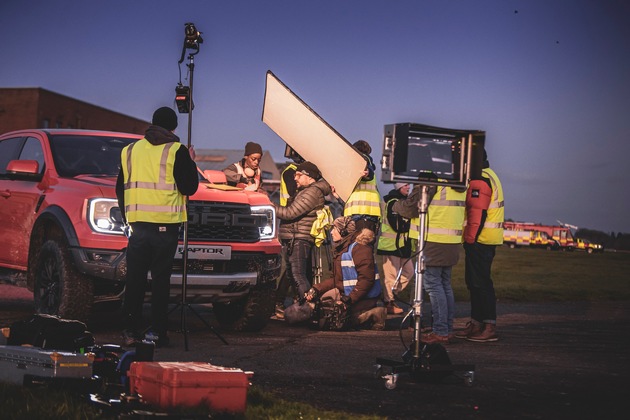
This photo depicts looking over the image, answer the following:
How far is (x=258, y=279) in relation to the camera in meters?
9.66

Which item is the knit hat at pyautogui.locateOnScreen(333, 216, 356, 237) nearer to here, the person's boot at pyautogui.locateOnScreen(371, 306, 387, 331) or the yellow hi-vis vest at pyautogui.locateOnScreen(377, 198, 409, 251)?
the person's boot at pyautogui.locateOnScreen(371, 306, 387, 331)

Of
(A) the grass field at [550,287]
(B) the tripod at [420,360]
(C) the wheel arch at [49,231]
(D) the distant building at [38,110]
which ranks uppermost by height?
(D) the distant building at [38,110]

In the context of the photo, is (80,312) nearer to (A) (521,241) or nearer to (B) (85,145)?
(B) (85,145)

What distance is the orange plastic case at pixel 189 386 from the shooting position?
4.96m

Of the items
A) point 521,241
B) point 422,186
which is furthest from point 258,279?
point 521,241

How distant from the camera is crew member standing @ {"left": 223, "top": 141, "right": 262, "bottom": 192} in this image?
12.1 metres

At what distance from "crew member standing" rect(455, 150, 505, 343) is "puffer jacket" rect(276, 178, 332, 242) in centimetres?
211

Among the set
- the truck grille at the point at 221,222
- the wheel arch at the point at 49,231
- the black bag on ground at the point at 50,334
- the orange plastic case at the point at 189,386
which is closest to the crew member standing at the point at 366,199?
the truck grille at the point at 221,222

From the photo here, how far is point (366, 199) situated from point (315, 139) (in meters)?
1.08

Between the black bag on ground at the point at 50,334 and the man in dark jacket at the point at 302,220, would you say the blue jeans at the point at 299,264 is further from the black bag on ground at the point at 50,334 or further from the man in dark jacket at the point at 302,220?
the black bag on ground at the point at 50,334

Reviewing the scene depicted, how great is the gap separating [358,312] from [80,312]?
344 cm

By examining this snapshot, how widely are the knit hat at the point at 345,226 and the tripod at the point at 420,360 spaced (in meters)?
4.05

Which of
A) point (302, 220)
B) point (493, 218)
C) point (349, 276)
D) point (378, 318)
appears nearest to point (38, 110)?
point (302, 220)

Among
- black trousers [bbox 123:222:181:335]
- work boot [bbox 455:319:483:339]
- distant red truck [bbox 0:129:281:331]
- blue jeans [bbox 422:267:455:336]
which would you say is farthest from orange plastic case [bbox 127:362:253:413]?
work boot [bbox 455:319:483:339]
